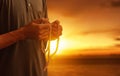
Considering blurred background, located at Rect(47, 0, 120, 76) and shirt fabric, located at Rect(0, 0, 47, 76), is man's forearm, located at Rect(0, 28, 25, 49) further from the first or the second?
blurred background, located at Rect(47, 0, 120, 76)

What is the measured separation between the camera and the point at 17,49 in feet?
2.41

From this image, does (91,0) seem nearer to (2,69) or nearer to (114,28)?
(114,28)

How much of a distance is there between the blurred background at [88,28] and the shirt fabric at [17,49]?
1438 millimetres

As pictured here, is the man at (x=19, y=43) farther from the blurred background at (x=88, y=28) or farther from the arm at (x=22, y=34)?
the blurred background at (x=88, y=28)

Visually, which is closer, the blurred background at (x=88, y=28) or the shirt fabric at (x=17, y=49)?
the shirt fabric at (x=17, y=49)

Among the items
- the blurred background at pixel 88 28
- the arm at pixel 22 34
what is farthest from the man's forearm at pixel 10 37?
the blurred background at pixel 88 28

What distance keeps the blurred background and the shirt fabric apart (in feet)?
4.72

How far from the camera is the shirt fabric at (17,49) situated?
73cm

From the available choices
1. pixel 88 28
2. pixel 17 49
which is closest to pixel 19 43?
pixel 17 49

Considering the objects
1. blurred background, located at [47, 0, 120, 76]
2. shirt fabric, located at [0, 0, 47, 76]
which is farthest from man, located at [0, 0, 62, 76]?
blurred background, located at [47, 0, 120, 76]

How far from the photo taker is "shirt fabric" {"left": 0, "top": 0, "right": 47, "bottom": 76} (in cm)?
73

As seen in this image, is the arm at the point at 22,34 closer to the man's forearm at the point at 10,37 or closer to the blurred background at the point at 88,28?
the man's forearm at the point at 10,37

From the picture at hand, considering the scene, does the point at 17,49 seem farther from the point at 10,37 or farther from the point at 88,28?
the point at 88,28

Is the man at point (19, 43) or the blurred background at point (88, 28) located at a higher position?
the man at point (19, 43)
